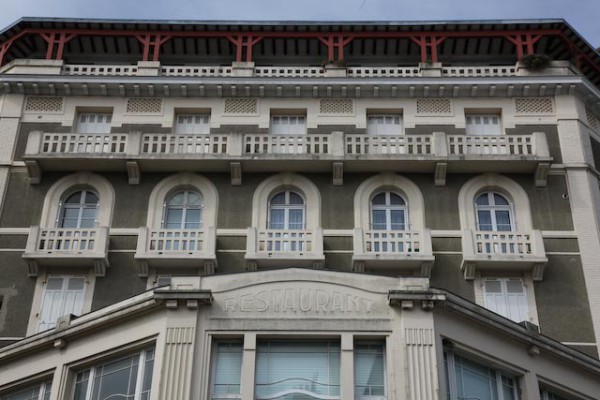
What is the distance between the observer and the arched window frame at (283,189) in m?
30.8

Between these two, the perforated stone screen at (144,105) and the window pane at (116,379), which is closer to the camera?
the window pane at (116,379)

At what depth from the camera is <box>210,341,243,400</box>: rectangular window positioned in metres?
19.3

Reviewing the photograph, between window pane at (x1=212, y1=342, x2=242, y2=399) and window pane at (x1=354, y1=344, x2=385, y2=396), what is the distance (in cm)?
244

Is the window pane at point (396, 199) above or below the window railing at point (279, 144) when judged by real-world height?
below

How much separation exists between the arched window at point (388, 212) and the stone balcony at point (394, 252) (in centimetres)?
84

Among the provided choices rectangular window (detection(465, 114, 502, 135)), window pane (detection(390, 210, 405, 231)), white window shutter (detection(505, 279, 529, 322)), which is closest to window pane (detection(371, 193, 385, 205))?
window pane (detection(390, 210, 405, 231))

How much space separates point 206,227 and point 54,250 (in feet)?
15.7

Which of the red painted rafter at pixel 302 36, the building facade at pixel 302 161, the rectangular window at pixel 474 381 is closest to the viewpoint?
the rectangular window at pixel 474 381

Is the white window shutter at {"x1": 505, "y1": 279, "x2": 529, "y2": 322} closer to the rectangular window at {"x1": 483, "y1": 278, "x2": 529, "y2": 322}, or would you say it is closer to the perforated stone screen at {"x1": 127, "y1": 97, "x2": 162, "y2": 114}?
the rectangular window at {"x1": 483, "y1": 278, "x2": 529, "y2": 322}

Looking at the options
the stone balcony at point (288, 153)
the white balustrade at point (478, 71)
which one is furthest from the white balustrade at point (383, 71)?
the stone balcony at point (288, 153)

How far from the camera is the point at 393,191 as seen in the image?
104 feet

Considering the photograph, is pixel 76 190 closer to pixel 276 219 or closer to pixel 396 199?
pixel 276 219

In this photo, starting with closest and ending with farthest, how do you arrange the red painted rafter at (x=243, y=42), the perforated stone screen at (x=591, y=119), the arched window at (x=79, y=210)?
the arched window at (x=79, y=210) → the perforated stone screen at (x=591, y=119) → the red painted rafter at (x=243, y=42)

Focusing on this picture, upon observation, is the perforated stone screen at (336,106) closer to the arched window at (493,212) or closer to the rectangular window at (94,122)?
the arched window at (493,212)
